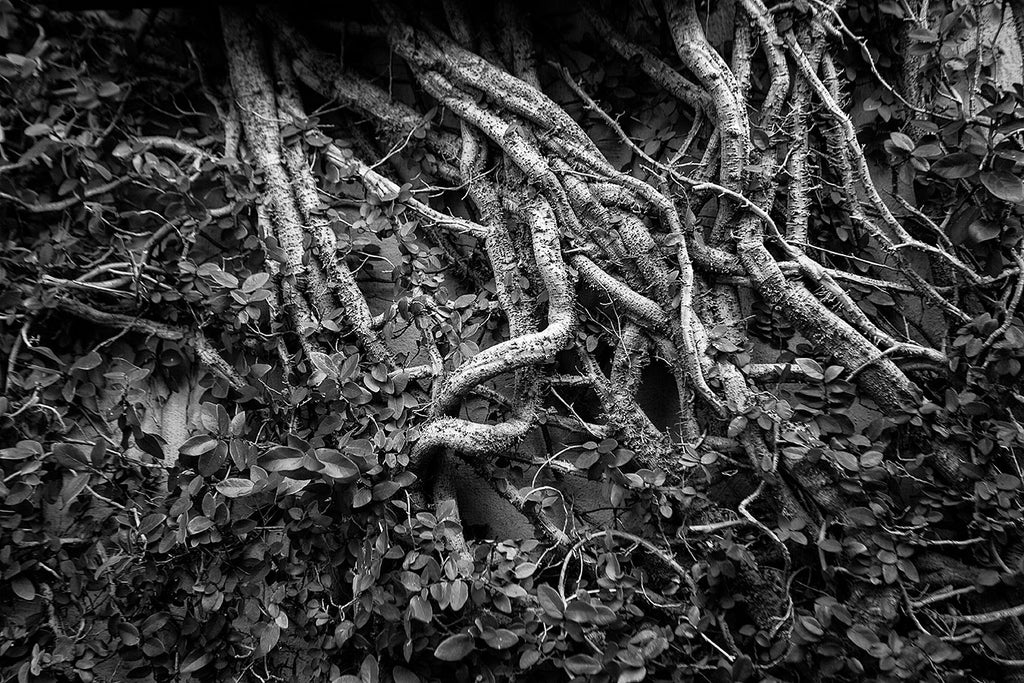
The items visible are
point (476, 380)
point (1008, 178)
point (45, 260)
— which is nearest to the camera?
point (1008, 178)

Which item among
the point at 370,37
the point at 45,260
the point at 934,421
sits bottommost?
the point at 934,421

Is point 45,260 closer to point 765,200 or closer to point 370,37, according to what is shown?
point 370,37

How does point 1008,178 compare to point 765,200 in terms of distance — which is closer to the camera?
point 1008,178

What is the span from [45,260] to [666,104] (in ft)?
6.40

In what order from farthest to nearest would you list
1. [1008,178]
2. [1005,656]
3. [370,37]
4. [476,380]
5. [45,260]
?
[370,37] → [45,260] → [476,380] → [1008,178] → [1005,656]

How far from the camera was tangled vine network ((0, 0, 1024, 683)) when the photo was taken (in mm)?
1591

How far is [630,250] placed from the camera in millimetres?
1808

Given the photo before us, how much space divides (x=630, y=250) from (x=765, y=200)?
0.39 metres

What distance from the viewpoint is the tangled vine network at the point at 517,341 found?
159 centimetres

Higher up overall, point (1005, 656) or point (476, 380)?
point (476, 380)

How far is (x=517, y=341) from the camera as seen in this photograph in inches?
68.9

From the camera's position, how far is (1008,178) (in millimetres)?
1582

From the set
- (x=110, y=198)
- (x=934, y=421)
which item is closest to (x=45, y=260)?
(x=110, y=198)

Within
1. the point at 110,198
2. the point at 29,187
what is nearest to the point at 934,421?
the point at 110,198
